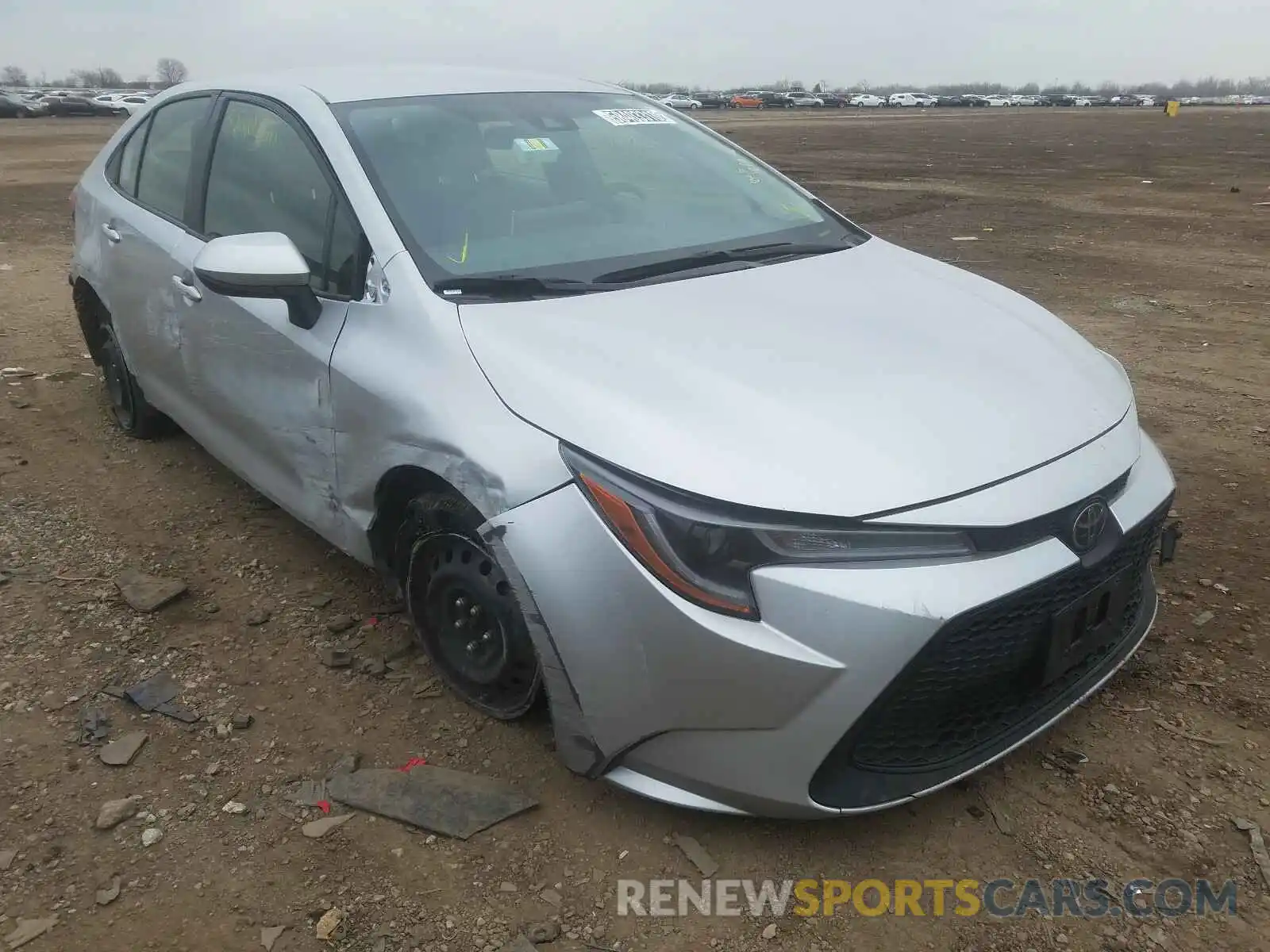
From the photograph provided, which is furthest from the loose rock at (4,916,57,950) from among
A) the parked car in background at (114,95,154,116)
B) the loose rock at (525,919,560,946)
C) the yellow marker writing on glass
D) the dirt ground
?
the parked car in background at (114,95,154,116)

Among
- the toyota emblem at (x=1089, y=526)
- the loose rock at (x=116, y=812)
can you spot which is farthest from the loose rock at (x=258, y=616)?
the toyota emblem at (x=1089, y=526)

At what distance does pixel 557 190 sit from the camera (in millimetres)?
2990

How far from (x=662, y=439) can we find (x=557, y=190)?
1.28 meters

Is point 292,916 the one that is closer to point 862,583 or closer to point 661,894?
point 661,894

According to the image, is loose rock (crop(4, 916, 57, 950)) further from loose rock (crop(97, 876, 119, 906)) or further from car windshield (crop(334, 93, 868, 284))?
car windshield (crop(334, 93, 868, 284))

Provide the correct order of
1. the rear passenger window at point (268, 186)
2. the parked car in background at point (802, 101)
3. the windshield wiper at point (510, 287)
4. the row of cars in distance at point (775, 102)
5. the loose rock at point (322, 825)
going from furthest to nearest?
the parked car in background at point (802, 101) < the row of cars in distance at point (775, 102) < the rear passenger window at point (268, 186) < the windshield wiper at point (510, 287) < the loose rock at point (322, 825)

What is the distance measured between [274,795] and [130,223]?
2567 mm

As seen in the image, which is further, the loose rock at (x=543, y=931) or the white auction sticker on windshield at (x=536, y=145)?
the white auction sticker on windshield at (x=536, y=145)

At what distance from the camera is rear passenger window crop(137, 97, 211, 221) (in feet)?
12.0

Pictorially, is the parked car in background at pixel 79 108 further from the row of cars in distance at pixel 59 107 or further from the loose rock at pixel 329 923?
the loose rock at pixel 329 923

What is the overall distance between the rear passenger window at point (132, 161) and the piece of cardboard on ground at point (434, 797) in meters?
2.81

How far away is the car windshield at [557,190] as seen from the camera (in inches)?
107

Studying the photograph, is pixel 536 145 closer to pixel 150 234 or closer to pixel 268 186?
pixel 268 186

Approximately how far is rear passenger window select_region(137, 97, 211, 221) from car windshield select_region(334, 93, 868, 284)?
1041 millimetres
